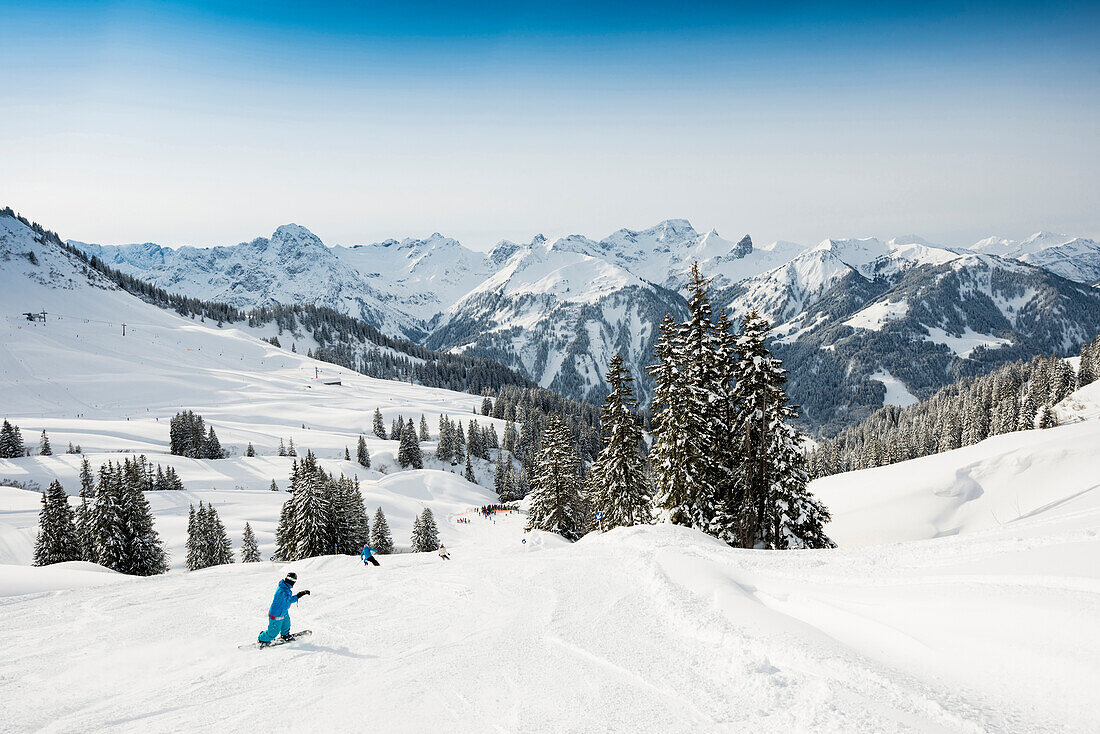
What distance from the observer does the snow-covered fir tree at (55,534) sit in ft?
125

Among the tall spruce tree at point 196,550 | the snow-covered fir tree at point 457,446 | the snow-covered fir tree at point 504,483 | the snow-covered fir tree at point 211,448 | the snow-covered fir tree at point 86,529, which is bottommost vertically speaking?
the snow-covered fir tree at point 504,483

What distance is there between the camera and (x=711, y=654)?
8430 millimetres

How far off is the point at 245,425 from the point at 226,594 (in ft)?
444

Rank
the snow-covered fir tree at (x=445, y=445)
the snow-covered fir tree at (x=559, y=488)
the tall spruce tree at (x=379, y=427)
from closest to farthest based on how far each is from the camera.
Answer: the snow-covered fir tree at (x=559, y=488) < the snow-covered fir tree at (x=445, y=445) < the tall spruce tree at (x=379, y=427)

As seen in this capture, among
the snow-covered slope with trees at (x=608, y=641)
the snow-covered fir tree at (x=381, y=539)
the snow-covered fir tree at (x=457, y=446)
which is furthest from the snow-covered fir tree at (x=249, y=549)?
the snow-covered fir tree at (x=457, y=446)

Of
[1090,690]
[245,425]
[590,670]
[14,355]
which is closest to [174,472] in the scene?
[245,425]

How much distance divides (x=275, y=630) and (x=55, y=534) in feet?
140

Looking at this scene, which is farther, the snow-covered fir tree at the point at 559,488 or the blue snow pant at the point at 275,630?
the snow-covered fir tree at the point at 559,488

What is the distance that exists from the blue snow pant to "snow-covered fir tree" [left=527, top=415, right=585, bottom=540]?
31.0 m

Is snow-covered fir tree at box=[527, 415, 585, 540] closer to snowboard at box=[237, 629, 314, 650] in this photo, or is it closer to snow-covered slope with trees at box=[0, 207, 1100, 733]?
snow-covered slope with trees at box=[0, 207, 1100, 733]

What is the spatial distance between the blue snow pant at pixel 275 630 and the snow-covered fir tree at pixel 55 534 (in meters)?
41.9

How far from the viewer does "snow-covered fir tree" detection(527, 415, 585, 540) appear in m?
41.3

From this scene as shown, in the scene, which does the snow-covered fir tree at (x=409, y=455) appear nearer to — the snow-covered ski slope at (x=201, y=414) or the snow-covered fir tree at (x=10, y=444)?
the snow-covered ski slope at (x=201, y=414)

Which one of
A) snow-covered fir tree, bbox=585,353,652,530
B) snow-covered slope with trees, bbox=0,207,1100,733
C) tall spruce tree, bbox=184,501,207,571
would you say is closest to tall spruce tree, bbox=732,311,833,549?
snow-covered fir tree, bbox=585,353,652,530
